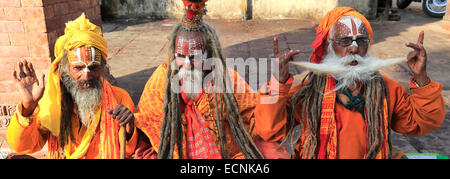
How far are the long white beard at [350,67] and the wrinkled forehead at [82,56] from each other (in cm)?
149

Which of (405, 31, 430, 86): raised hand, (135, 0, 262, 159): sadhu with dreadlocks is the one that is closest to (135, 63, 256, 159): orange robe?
(135, 0, 262, 159): sadhu with dreadlocks

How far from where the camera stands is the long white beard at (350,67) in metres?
2.39

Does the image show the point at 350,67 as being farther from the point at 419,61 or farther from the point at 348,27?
the point at 419,61

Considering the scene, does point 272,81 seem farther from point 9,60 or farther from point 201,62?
point 9,60

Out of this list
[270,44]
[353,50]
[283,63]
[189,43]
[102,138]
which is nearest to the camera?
[283,63]

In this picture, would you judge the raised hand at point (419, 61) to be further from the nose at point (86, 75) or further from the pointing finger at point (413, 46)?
the nose at point (86, 75)

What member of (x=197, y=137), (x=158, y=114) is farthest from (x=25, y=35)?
(x=197, y=137)

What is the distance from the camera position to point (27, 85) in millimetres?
2439

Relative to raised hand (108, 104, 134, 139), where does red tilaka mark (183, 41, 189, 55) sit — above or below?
above

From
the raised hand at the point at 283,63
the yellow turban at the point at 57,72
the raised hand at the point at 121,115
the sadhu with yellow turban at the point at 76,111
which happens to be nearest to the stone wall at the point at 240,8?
the yellow turban at the point at 57,72

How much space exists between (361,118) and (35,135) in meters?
2.28

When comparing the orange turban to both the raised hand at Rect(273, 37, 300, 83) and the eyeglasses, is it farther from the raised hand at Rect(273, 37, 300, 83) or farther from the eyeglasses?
the raised hand at Rect(273, 37, 300, 83)

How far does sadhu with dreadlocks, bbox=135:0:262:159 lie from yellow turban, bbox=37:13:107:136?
21.4 inches

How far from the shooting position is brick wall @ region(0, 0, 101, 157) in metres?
3.93
